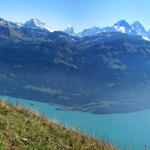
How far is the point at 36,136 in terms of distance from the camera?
8109 millimetres

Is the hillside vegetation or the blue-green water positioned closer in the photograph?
the hillside vegetation

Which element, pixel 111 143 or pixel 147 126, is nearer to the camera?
pixel 111 143

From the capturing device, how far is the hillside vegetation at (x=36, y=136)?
22.8 feet

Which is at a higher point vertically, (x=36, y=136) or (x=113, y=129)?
(x=36, y=136)

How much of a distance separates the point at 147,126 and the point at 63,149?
183 metres

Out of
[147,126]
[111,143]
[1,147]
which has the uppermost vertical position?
[1,147]

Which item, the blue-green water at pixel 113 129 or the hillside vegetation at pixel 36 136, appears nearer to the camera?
the hillside vegetation at pixel 36 136

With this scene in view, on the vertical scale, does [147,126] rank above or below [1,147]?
below

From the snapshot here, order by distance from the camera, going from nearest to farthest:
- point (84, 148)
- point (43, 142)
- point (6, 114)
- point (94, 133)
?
point (43, 142) < point (84, 148) < point (6, 114) < point (94, 133)

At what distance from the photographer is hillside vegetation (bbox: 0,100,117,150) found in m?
6.94

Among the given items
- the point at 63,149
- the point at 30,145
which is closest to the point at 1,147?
the point at 30,145

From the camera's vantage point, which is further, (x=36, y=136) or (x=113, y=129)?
(x=113, y=129)

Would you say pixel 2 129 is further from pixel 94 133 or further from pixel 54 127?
pixel 94 133

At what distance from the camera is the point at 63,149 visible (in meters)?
→ 7.81
